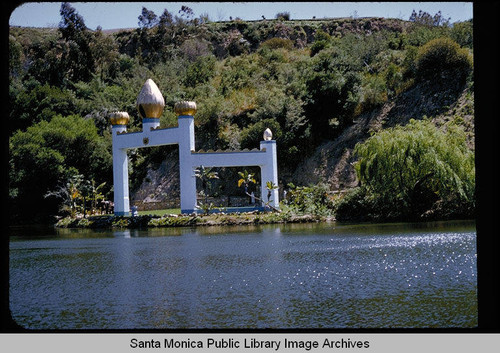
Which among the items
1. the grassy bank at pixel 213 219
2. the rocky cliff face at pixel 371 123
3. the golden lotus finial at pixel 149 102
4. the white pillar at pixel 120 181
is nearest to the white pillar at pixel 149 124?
the golden lotus finial at pixel 149 102

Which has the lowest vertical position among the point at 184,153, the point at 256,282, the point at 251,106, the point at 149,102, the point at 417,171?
the point at 256,282

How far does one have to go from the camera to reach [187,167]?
31.8m

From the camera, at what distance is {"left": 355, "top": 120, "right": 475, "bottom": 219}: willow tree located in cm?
2717

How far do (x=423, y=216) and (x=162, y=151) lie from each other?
69.9ft

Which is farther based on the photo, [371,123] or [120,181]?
[371,123]

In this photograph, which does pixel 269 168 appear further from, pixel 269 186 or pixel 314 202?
pixel 314 202

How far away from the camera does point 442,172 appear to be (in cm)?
2684

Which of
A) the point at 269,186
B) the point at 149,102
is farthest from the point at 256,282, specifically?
the point at 149,102

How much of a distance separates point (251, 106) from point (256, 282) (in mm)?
32185

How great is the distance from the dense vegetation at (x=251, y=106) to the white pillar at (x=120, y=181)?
270 cm

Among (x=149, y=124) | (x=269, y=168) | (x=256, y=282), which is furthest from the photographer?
(x=149, y=124)

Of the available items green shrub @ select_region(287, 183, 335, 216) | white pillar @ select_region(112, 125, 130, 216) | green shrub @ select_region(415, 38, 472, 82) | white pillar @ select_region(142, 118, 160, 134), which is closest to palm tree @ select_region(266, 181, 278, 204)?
green shrub @ select_region(287, 183, 335, 216)

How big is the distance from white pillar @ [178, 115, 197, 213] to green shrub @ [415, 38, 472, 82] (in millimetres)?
16480

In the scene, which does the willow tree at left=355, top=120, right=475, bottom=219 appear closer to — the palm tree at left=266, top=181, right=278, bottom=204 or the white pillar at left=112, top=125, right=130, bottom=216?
the palm tree at left=266, top=181, right=278, bottom=204
